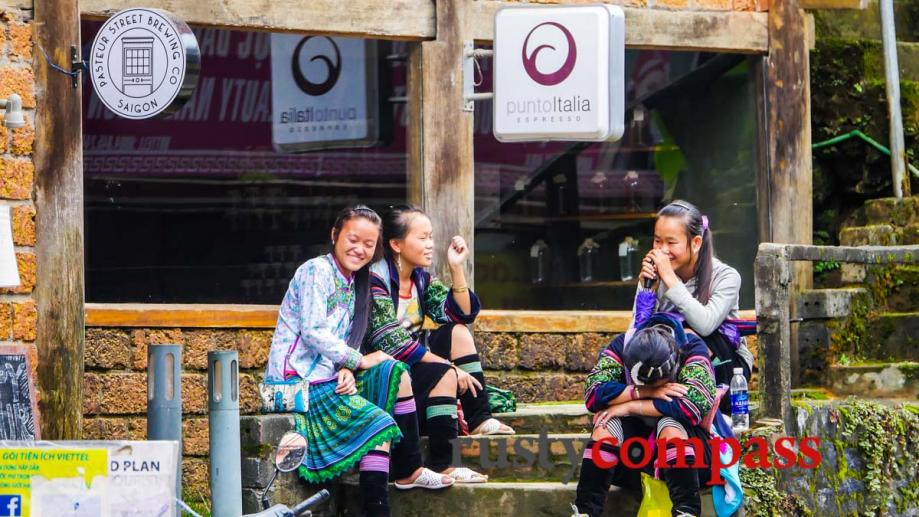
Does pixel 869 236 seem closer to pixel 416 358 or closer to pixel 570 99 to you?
pixel 570 99

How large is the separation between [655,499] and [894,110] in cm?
577

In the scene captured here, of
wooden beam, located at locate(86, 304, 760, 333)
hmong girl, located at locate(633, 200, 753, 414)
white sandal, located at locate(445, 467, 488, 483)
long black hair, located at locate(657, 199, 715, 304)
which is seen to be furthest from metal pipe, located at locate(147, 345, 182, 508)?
wooden beam, located at locate(86, 304, 760, 333)

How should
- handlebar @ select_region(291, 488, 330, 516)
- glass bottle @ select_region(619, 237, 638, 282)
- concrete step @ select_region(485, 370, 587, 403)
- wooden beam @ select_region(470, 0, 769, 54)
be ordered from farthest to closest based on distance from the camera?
1. glass bottle @ select_region(619, 237, 638, 282)
2. wooden beam @ select_region(470, 0, 769, 54)
3. concrete step @ select_region(485, 370, 587, 403)
4. handlebar @ select_region(291, 488, 330, 516)

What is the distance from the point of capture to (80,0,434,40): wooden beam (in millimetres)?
9695

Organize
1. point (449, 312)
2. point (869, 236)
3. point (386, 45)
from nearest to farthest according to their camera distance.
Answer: point (449, 312)
point (386, 45)
point (869, 236)

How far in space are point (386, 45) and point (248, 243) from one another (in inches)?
62.4

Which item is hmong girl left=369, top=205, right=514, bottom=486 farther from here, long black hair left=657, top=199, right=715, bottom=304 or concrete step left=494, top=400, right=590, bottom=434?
long black hair left=657, top=199, right=715, bottom=304

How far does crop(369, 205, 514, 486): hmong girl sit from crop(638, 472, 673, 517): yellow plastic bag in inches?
39.0

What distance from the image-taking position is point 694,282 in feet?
26.1

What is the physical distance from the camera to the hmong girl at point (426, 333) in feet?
26.4

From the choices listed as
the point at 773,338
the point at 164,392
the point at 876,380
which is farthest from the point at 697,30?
the point at 164,392

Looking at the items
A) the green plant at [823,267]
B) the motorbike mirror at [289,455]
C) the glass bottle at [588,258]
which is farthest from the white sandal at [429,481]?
the green plant at [823,267]

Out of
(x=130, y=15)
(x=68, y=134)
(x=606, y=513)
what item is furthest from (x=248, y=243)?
(x=606, y=513)

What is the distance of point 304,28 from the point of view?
10.0 metres
